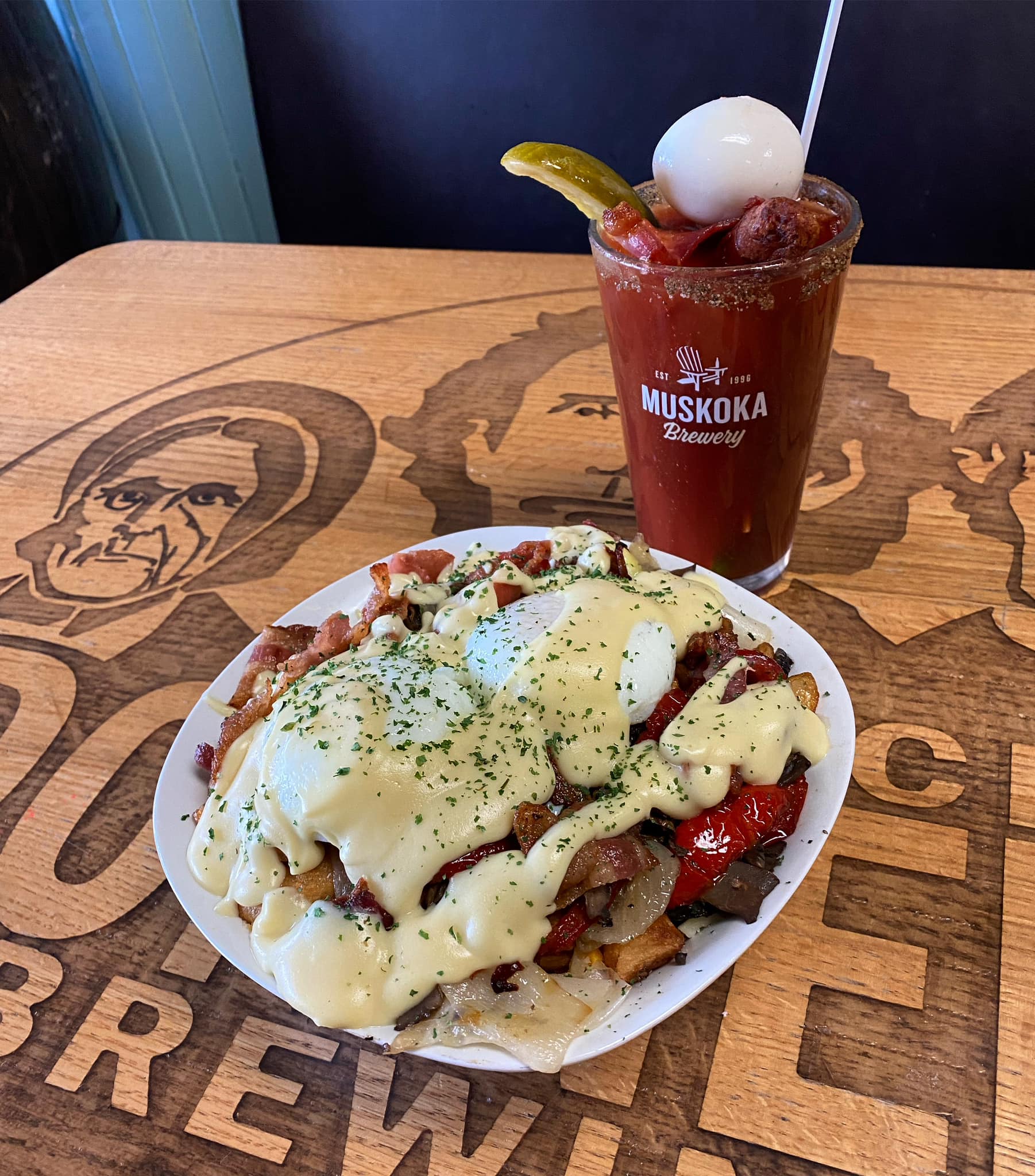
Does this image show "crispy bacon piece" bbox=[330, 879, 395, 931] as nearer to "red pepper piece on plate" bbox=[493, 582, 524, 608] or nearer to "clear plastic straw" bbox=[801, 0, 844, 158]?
"red pepper piece on plate" bbox=[493, 582, 524, 608]

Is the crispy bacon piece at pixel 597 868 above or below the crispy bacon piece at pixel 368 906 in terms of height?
below

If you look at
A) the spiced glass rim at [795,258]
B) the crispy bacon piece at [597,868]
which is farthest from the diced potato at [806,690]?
the spiced glass rim at [795,258]

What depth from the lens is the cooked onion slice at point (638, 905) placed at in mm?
854

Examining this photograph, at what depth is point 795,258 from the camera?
104 centimetres

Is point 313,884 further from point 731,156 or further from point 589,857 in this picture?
point 731,156

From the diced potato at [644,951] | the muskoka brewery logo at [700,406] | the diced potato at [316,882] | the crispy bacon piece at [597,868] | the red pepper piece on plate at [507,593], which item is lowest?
the diced potato at [644,951]

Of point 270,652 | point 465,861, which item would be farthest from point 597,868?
point 270,652

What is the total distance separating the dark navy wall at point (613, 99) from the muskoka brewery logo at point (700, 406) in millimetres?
1927

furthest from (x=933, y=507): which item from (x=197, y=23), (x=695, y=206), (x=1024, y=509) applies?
(x=197, y=23)

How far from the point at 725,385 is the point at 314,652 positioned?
572mm

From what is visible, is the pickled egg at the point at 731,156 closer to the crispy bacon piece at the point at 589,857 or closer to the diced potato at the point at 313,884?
the crispy bacon piece at the point at 589,857

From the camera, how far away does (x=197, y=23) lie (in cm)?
313

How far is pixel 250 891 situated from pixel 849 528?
100 centimetres

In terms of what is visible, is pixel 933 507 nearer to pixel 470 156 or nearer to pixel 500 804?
pixel 500 804
